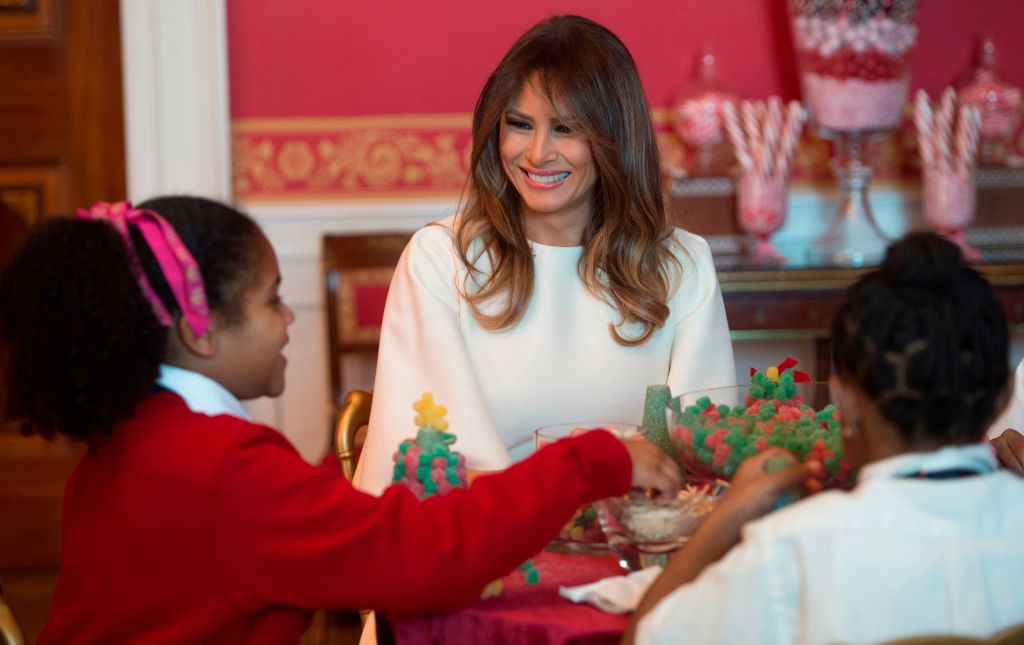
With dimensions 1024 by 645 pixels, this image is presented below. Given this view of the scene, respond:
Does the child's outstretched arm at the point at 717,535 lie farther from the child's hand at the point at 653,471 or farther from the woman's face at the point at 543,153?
the woman's face at the point at 543,153

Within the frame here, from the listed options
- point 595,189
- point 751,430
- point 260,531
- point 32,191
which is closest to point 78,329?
point 260,531

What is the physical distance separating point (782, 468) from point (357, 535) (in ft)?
1.61

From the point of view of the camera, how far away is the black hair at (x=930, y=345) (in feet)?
4.53

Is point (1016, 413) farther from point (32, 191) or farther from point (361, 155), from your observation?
point (32, 191)

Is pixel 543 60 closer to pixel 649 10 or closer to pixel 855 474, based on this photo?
pixel 855 474

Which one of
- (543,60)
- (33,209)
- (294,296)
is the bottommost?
(294,296)

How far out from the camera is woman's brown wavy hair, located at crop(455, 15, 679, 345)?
2.38 m

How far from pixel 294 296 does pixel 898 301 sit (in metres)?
3.11

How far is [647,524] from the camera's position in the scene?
1.60 m

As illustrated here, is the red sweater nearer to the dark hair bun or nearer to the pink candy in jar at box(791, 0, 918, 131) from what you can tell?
the dark hair bun

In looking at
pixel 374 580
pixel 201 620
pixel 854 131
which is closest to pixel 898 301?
pixel 374 580

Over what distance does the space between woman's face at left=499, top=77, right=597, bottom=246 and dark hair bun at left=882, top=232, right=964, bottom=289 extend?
104 centimetres

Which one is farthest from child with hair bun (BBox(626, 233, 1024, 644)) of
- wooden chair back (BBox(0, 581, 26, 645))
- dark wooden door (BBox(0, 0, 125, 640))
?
dark wooden door (BBox(0, 0, 125, 640))

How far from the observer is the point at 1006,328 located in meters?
1.43
